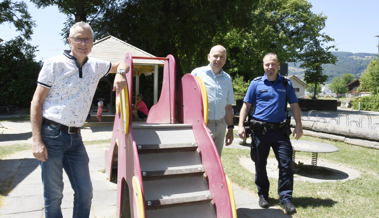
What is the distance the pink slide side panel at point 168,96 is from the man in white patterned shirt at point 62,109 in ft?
5.24

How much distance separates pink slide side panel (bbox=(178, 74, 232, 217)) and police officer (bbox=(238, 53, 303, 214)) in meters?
0.75

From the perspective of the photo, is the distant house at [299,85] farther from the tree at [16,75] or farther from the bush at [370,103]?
the tree at [16,75]

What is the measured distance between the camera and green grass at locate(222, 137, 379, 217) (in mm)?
3758

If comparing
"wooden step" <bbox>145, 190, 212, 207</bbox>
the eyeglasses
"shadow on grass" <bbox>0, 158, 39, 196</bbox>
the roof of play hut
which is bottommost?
"shadow on grass" <bbox>0, 158, 39, 196</bbox>

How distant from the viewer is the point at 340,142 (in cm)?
975

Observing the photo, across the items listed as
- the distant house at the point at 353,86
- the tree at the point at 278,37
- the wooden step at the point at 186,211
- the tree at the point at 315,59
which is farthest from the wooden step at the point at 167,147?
the distant house at the point at 353,86

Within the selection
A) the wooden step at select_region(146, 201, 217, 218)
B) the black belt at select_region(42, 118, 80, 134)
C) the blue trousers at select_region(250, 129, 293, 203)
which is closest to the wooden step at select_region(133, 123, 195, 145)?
the wooden step at select_region(146, 201, 217, 218)

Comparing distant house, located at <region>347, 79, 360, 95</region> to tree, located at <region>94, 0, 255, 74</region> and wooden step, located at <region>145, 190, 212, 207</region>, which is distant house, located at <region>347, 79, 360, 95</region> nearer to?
tree, located at <region>94, 0, 255, 74</region>

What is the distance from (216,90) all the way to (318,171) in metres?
3.82

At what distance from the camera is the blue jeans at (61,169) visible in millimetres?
2238

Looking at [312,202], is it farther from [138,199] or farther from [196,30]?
[196,30]

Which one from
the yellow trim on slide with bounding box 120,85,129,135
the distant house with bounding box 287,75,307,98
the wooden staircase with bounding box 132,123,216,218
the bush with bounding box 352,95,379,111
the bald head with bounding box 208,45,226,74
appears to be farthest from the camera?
the distant house with bounding box 287,75,307,98

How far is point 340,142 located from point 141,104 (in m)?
8.18

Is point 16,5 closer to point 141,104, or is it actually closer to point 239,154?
point 141,104
